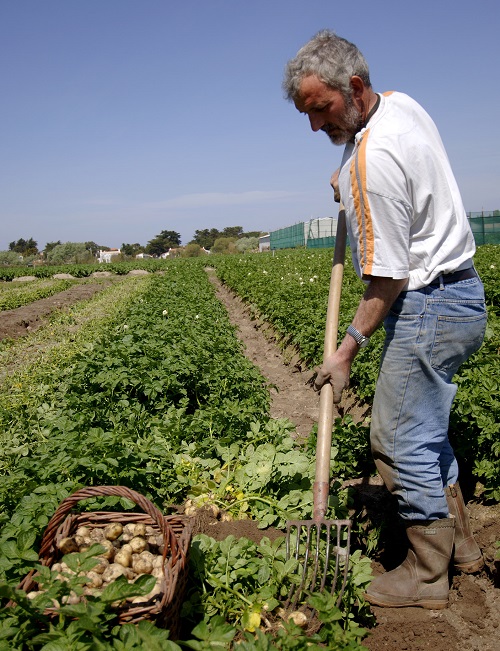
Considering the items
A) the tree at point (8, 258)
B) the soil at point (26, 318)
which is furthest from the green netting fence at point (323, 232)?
the tree at point (8, 258)

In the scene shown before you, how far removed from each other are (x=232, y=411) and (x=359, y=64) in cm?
255

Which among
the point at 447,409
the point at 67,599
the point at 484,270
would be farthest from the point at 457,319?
the point at 484,270

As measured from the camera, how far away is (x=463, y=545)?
2.98m

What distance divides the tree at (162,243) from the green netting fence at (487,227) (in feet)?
316

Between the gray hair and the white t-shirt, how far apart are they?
196 mm

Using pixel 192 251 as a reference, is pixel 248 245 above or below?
above

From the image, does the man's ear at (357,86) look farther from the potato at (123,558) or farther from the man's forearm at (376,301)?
the potato at (123,558)

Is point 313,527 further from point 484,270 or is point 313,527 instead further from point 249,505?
point 484,270

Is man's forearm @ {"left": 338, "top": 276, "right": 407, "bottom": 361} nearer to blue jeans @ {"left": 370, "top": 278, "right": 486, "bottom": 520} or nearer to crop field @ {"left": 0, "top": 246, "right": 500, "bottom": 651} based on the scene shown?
blue jeans @ {"left": 370, "top": 278, "right": 486, "bottom": 520}

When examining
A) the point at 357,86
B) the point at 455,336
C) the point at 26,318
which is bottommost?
the point at 26,318

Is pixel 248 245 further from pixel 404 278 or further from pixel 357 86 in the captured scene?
pixel 404 278

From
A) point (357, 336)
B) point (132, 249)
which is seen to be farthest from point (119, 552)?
point (132, 249)

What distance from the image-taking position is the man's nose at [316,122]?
2.60 meters

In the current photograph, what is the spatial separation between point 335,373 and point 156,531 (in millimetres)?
1087
